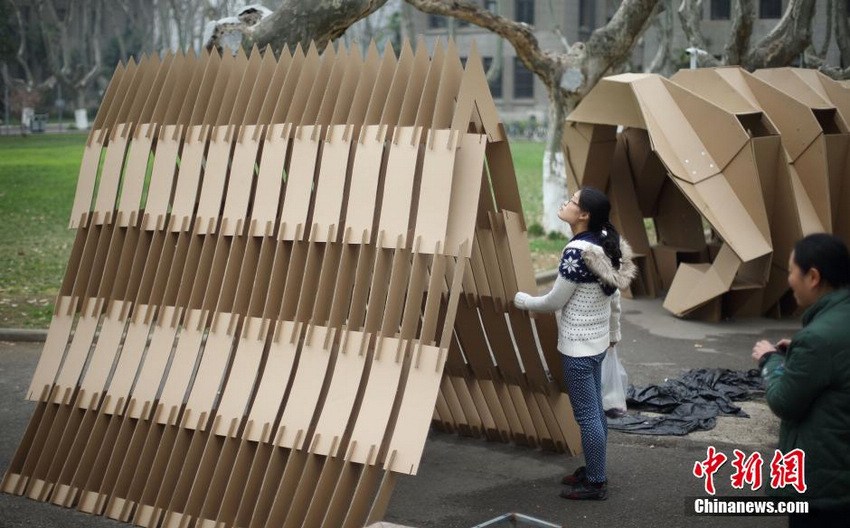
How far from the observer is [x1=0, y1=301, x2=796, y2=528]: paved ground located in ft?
20.0

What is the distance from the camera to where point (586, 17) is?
53031 mm

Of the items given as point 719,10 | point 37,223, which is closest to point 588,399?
point 37,223

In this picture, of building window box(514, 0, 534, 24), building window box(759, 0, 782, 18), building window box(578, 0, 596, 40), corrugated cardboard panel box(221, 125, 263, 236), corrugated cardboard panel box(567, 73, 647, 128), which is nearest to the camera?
corrugated cardboard panel box(221, 125, 263, 236)

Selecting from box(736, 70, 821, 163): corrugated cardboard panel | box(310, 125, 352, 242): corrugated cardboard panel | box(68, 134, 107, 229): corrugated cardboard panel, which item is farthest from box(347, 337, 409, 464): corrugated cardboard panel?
box(736, 70, 821, 163): corrugated cardboard panel

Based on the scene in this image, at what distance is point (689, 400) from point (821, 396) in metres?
4.69

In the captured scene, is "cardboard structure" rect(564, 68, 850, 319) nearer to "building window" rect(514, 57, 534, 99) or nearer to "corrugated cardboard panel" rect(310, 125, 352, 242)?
"corrugated cardboard panel" rect(310, 125, 352, 242)

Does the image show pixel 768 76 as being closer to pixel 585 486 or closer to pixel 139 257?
pixel 585 486

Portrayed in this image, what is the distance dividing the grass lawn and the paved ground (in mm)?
3975

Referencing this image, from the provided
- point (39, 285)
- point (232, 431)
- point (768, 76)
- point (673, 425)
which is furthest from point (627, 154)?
point (232, 431)

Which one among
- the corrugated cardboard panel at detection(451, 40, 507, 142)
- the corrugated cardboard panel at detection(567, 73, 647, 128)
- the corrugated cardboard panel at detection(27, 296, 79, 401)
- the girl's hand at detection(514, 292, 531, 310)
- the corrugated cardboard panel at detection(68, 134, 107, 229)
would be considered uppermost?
the corrugated cardboard panel at detection(451, 40, 507, 142)

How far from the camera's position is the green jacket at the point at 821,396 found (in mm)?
3846

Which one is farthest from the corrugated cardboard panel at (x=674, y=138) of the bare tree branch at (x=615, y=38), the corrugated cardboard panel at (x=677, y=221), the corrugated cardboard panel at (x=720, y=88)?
the bare tree branch at (x=615, y=38)

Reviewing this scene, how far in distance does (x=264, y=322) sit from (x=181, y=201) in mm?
1065

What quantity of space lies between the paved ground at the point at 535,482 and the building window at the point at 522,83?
161 feet
